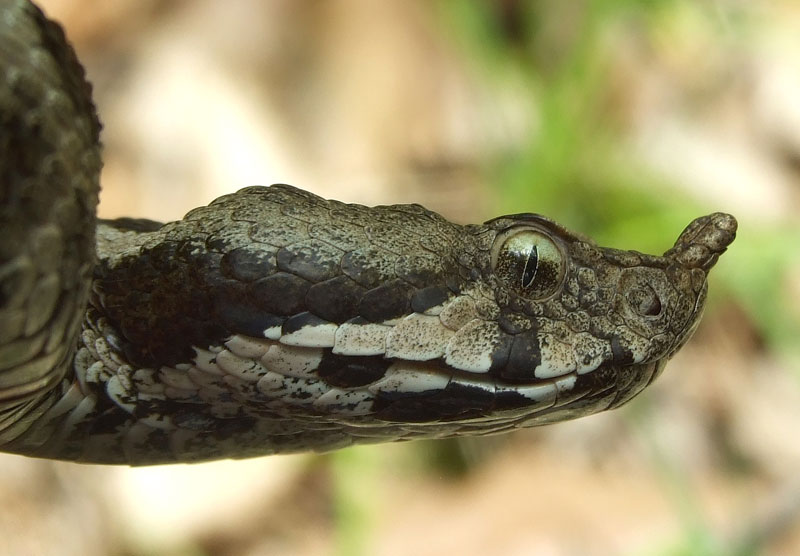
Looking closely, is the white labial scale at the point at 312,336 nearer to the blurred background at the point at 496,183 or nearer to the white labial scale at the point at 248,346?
the white labial scale at the point at 248,346

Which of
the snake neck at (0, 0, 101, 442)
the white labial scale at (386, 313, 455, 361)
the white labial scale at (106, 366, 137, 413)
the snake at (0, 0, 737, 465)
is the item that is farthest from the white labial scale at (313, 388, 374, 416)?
the snake neck at (0, 0, 101, 442)

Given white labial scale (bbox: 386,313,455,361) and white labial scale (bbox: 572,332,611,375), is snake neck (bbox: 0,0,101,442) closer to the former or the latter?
white labial scale (bbox: 386,313,455,361)

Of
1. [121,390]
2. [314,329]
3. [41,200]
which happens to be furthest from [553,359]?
[41,200]

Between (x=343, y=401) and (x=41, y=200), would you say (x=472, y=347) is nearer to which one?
(x=343, y=401)

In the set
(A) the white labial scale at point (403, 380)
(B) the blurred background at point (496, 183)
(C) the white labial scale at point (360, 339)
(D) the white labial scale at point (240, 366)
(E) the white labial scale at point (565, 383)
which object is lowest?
(D) the white labial scale at point (240, 366)

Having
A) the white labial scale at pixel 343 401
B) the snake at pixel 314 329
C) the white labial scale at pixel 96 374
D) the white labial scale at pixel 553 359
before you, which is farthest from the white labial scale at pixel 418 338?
the white labial scale at pixel 96 374

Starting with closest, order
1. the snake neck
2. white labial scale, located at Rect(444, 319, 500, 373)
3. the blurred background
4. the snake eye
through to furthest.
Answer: the snake neck < white labial scale, located at Rect(444, 319, 500, 373) < the snake eye < the blurred background

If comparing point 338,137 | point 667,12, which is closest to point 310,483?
point 338,137
